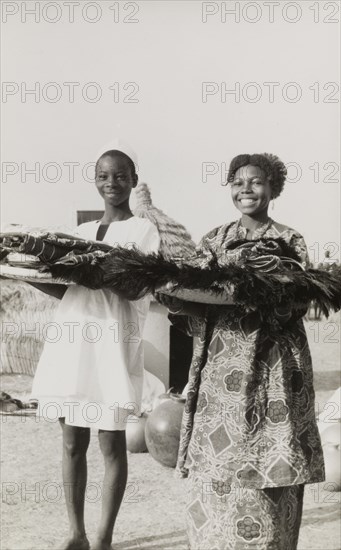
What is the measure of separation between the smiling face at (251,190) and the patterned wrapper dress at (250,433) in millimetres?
179

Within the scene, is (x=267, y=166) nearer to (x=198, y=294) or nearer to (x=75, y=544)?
(x=198, y=294)

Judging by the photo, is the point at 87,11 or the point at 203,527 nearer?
the point at 203,527

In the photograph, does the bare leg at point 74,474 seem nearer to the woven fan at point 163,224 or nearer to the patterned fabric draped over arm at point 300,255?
the patterned fabric draped over arm at point 300,255

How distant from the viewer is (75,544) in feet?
11.2

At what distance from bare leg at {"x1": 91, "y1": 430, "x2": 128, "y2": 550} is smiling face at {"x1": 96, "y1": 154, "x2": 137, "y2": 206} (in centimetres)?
122

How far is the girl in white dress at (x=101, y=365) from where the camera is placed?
3.20 metres

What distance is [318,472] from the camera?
9.12 ft

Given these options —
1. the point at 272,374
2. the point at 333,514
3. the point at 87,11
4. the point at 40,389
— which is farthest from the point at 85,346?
the point at 87,11

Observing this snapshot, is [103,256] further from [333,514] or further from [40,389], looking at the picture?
[333,514]

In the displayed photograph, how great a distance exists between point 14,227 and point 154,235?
2.57 feet

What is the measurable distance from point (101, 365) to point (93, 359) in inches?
2.0

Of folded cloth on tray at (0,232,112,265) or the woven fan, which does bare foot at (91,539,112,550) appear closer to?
folded cloth on tray at (0,232,112,265)

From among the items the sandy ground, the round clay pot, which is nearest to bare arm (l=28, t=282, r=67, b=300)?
the sandy ground

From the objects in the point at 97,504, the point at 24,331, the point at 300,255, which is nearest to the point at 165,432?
the point at 97,504
